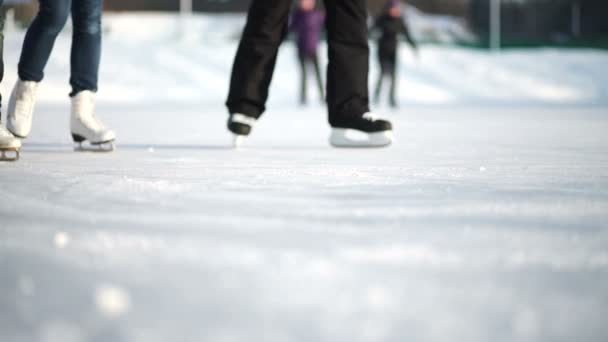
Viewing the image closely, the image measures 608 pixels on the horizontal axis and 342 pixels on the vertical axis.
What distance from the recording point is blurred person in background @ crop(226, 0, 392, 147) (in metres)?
2.66

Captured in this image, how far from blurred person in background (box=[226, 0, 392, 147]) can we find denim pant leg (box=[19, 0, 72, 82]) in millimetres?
636

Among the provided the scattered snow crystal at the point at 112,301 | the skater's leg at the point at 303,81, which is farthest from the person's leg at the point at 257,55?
the skater's leg at the point at 303,81

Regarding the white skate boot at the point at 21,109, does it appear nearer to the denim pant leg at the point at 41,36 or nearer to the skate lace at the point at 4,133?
the denim pant leg at the point at 41,36

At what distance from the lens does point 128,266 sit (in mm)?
868

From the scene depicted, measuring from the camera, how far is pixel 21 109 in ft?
7.79

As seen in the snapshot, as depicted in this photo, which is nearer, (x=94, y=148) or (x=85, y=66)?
(x=85, y=66)

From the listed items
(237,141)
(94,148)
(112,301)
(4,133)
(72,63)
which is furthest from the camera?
(237,141)

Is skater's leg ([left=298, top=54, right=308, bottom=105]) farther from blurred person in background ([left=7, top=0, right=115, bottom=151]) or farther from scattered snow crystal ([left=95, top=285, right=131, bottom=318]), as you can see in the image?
scattered snow crystal ([left=95, top=285, right=131, bottom=318])

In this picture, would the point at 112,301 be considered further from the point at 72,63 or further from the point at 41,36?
the point at 72,63

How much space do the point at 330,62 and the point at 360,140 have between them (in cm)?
32

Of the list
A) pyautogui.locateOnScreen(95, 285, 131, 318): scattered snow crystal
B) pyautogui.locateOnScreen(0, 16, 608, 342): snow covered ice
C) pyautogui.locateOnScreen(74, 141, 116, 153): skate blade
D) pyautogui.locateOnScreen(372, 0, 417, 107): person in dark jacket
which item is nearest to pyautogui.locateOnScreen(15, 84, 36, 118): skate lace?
pyautogui.locateOnScreen(0, 16, 608, 342): snow covered ice

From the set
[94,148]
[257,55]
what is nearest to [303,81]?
[257,55]

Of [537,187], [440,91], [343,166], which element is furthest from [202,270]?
[440,91]

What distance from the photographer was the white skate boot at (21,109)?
237 cm
